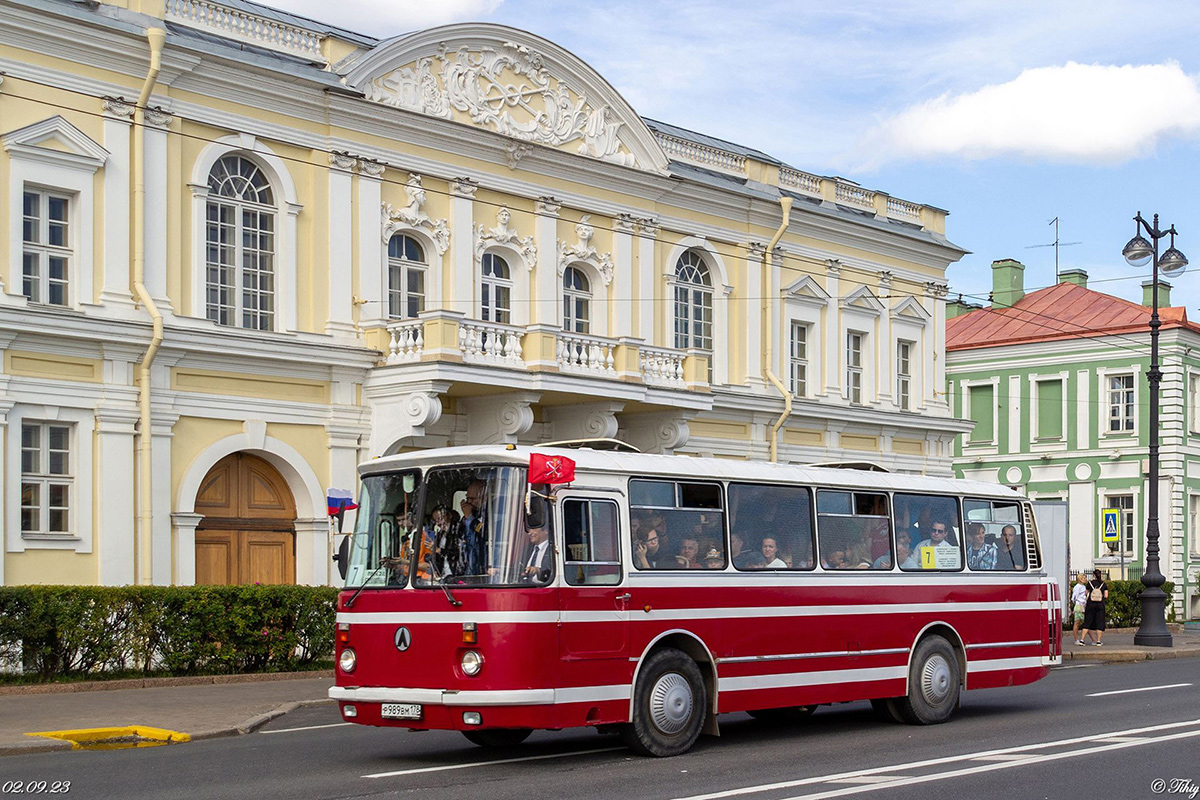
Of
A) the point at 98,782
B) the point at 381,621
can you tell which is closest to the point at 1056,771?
the point at 381,621

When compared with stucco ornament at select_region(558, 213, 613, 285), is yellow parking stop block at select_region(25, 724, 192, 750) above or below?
below

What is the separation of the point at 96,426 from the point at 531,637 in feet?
41.6

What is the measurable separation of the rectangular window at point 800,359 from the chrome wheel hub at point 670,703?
22933mm

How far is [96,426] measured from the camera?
23219mm

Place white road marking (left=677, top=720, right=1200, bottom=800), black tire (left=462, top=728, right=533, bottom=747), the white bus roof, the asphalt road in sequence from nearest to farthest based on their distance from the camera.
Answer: white road marking (left=677, top=720, right=1200, bottom=800), the asphalt road, the white bus roof, black tire (left=462, top=728, right=533, bottom=747)

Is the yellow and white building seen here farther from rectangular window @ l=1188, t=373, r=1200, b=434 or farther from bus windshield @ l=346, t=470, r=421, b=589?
rectangular window @ l=1188, t=373, r=1200, b=434

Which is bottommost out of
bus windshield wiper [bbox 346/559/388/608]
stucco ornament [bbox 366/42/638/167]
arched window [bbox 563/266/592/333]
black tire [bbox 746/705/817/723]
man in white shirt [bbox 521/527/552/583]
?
black tire [bbox 746/705/817/723]

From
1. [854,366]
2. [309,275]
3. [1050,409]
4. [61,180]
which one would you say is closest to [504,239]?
[309,275]

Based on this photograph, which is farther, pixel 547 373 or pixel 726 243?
pixel 726 243

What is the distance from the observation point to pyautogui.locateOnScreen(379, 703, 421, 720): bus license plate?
42.3 feet

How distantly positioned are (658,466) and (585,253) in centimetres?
1735

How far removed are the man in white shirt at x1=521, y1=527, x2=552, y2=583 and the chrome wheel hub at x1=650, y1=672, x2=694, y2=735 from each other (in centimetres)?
159

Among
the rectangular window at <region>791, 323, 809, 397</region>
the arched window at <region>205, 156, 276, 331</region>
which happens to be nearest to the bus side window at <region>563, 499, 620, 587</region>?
the arched window at <region>205, 156, 276, 331</region>

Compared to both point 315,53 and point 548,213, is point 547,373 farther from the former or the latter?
point 315,53
